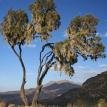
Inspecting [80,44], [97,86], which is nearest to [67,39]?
[80,44]

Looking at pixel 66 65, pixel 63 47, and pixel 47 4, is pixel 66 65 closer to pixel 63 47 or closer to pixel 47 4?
pixel 63 47

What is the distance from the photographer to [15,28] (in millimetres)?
42344

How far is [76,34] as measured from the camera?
40688 millimetres

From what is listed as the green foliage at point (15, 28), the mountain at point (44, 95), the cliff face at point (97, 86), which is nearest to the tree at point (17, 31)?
the green foliage at point (15, 28)

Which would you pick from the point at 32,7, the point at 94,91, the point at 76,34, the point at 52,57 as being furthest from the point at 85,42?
the point at 94,91

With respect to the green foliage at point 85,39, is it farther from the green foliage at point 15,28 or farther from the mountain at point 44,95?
the mountain at point 44,95

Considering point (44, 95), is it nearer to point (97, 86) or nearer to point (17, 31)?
point (97, 86)

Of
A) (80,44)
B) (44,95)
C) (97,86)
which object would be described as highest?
(80,44)

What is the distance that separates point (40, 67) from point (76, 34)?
5211mm

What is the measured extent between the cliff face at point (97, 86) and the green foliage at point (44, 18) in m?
23.8

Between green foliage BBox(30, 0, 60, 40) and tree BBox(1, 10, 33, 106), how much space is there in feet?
3.44

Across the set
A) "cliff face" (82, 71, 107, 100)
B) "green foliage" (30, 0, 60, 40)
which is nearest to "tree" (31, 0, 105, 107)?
"green foliage" (30, 0, 60, 40)

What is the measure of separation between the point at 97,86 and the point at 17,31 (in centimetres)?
3136

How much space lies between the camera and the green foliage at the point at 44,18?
41.5 meters
